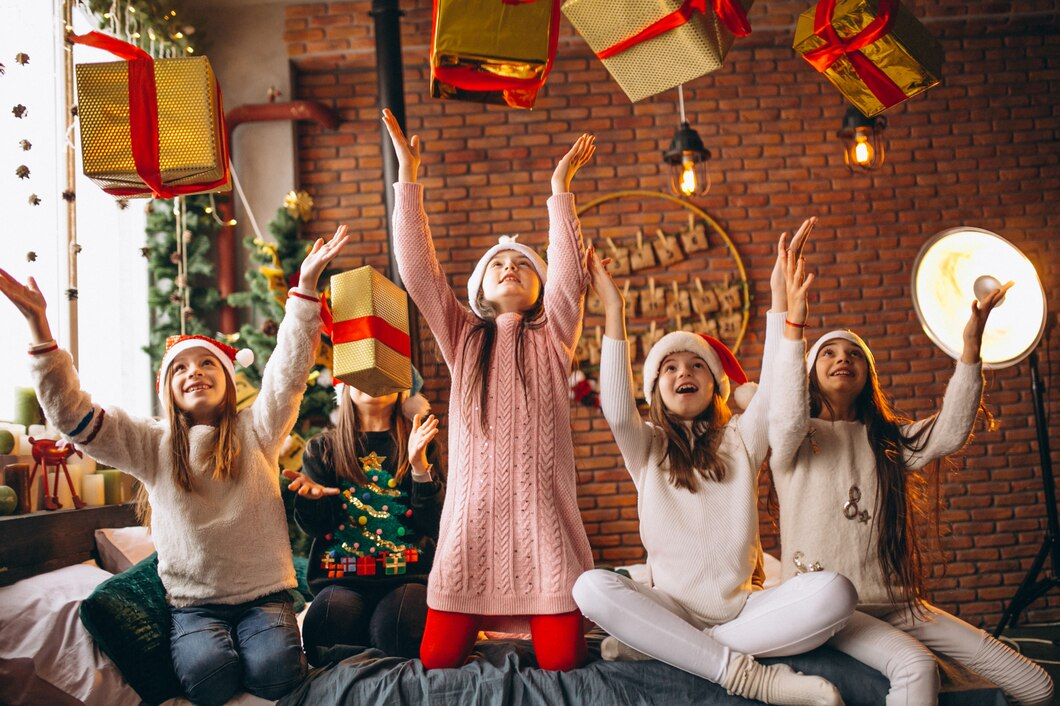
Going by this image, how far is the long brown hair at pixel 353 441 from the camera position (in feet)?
8.89

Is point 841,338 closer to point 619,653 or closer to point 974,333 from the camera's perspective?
point 974,333

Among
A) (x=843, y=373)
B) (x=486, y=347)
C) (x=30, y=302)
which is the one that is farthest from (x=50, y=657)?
(x=843, y=373)

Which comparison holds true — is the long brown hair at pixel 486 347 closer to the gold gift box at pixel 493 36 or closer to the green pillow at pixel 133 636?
the gold gift box at pixel 493 36

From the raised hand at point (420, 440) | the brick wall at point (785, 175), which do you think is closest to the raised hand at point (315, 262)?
the raised hand at point (420, 440)

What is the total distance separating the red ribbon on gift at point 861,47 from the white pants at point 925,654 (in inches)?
54.6

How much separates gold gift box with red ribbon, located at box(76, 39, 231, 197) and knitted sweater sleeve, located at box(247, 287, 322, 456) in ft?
1.38

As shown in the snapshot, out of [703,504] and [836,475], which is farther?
[836,475]

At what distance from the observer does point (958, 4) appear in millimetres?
5031

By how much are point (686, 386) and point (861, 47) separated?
0.99 metres

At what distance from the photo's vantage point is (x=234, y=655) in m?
2.23

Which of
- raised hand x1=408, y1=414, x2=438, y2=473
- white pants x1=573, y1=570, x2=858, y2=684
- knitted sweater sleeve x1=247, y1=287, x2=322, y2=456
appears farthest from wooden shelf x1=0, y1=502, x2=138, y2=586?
white pants x1=573, y1=570, x2=858, y2=684

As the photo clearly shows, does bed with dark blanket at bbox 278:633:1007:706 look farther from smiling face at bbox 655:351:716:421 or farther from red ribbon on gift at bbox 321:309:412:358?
red ribbon on gift at bbox 321:309:412:358

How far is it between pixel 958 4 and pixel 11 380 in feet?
16.6

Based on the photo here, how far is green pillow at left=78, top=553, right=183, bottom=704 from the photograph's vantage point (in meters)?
2.23
